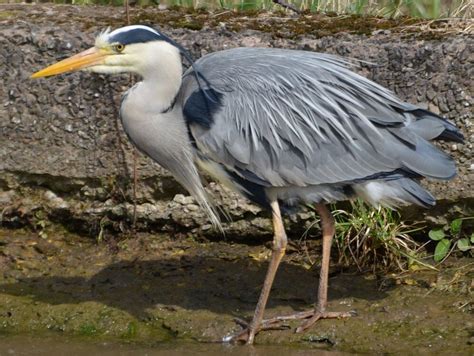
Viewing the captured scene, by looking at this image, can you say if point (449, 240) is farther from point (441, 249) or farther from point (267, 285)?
point (267, 285)

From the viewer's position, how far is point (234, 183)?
4.88 meters

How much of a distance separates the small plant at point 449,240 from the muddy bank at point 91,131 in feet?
0.43

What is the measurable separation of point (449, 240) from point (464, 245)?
0.08 m

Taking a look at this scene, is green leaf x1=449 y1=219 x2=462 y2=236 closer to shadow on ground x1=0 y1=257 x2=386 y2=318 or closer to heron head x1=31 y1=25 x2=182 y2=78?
shadow on ground x1=0 y1=257 x2=386 y2=318

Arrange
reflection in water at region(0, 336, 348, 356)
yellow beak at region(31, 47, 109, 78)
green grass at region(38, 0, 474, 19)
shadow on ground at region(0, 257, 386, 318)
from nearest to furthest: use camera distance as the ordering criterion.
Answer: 1. reflection in water at region(0, 336, 348, 356)
2. yellow beak at region(31, 47, 109, 78)
3. shadow on ground at region(0, 257, 386, 318)
4. green grass at region(38, 0, 474, 19)

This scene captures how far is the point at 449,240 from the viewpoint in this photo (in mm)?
5293

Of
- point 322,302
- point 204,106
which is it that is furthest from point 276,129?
point 322,302

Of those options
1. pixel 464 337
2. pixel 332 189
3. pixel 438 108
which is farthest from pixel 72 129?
pixel 464 337

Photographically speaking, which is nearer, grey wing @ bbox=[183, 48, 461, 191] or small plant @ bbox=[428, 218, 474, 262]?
grey wing @ bbox=[183, 48, 461, 191]

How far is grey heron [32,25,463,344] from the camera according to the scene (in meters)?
4.77

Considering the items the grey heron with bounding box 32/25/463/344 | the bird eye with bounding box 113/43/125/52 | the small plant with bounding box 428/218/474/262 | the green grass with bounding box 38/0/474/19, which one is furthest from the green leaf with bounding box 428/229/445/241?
the bird eye with bounding box 113/43/125/52

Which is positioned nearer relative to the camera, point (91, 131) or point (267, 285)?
point (267, 285)

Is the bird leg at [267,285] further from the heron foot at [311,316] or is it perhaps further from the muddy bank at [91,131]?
the muddy bank at [91,131]

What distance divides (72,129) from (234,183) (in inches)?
40.9
